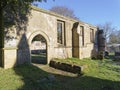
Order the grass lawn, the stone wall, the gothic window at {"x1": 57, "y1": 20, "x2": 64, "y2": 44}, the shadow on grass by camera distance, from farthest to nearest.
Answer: the gothic window at {"x1": 57, "y1": 20, "x2": 64, "y2": 44} < the stone wall < the shadow on grass < the grass lawn

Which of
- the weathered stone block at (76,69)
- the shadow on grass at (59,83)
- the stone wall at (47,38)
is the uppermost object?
the stone wall at (47,38)

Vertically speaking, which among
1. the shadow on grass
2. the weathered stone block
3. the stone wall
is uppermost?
the stone wall

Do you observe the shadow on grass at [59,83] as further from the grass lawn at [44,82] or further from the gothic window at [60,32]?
the gothic window at [60,32]

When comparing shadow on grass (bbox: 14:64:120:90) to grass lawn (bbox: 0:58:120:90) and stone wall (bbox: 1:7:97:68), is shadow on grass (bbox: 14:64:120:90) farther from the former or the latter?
stone wall (bbox: 1:7:97:68)

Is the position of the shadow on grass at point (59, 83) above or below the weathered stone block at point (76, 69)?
below

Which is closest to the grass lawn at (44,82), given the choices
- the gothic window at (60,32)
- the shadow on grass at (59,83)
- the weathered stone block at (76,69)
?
the shadow on grass at (59,83)

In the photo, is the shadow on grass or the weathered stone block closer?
the shadow on grass

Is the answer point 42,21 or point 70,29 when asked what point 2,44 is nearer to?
point 42,21

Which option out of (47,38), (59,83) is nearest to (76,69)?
(59,83)

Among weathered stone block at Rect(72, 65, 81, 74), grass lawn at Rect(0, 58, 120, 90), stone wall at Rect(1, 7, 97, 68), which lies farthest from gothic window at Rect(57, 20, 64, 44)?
grass lawn at Rect(0, 58, 120, 90)

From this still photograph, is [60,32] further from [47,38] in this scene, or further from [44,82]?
[44,82]

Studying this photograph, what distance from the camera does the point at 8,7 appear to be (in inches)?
471

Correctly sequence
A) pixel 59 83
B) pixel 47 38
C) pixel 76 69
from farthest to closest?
pixel 47 38 → pixel 76 69 → pixel 59 83

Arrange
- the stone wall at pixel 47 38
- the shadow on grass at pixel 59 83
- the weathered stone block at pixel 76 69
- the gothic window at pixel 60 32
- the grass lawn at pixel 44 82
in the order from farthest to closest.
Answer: the gothic window at pixel 60 32
the weathered stone block at pixel 76 69
the stone wall at pixel 47 38
the shadow on grass at pixel 59 83
the grass lawn at pixel 44 82
